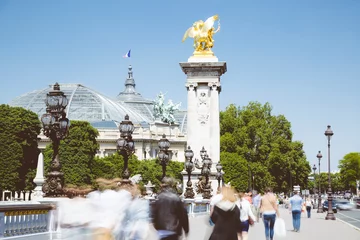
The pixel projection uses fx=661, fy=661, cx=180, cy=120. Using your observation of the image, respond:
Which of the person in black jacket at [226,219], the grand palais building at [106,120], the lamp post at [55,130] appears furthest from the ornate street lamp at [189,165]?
the grand palais building at [106,120]

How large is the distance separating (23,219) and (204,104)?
44.6m

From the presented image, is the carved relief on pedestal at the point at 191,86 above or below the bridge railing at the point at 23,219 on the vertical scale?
above

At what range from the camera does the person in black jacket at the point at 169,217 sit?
11.5m

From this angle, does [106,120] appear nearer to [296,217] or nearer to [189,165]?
[189,165]

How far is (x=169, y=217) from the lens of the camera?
37.9 ft

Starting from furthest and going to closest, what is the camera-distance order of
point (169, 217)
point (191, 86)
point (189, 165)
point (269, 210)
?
1. point (191, 86)
2. point (189, 165)
3. point (269, 210)
4. point (169, 217)

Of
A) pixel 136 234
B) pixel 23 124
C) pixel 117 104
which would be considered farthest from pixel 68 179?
pixel 117 104

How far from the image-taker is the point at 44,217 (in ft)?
63.4

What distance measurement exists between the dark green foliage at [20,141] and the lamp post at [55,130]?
176ft

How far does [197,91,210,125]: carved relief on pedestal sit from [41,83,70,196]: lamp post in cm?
3943

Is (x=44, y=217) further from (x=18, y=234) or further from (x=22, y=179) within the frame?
(x=22, y=179)

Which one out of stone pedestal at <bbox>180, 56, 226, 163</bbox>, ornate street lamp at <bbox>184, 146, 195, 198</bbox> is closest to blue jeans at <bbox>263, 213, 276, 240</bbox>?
ornate street lamp at <bbox>184, 146, 195, 198</bbox>

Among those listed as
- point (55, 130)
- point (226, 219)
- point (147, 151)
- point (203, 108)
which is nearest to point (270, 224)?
point (55, 130)

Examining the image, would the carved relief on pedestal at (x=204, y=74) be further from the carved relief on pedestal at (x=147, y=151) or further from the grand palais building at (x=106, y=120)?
the carved relief on pedestal at (x=147, y=151)
